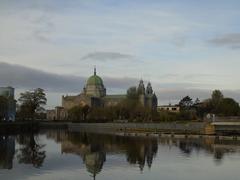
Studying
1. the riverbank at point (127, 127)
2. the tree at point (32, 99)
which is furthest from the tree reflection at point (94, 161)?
the tree at point (32, 99)

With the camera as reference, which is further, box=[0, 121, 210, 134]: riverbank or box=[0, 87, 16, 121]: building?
box=[0, 87, 16, 121]: building

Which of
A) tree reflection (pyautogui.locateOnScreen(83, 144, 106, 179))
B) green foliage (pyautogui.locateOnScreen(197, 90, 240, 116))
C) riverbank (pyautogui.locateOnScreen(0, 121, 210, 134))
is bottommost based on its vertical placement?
tree reflection (pyautogui.locateOnScreen(83, 144, 106, 179))

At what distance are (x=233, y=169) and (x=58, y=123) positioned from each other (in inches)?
5005

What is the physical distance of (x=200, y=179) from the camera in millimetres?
36812

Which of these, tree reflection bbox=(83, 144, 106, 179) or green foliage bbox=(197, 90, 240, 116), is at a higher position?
green foliage bbox=(197, 90, 240, 116)

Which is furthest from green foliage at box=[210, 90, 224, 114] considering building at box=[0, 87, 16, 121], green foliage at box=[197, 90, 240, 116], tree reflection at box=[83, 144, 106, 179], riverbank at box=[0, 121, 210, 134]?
tree reflection at box=[83, 144, 106, 179]

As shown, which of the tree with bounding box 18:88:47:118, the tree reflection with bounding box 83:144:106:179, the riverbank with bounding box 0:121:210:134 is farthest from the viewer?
the tree with bounding box 18:88:47:118

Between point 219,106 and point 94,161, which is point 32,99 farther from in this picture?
point 94,161

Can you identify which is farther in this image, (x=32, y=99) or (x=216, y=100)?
(x=216, y=100)

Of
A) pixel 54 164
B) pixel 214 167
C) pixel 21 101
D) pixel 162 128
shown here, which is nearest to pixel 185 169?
pixel 214 167

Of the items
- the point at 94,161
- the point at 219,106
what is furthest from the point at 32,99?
the point at 94,161

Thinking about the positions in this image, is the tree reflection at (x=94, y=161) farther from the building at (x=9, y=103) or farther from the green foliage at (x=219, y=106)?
the green foliage at (x=219, y=106)

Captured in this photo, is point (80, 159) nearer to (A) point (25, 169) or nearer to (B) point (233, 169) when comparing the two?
(A) point (25, 169)

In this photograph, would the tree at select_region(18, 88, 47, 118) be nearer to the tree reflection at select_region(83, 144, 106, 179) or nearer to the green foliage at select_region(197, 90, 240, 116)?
the green foliage at select_region(197, 90, 240, 116)
